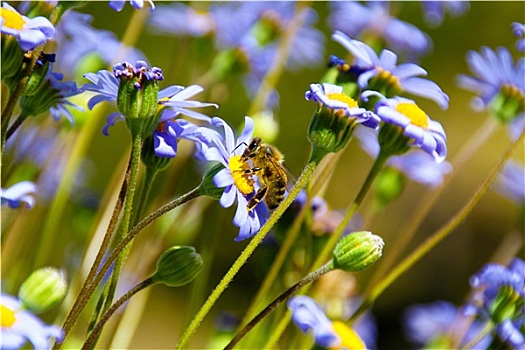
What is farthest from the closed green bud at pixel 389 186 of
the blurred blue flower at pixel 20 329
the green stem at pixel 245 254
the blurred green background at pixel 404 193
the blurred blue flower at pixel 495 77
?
the blurred green background at pixel 404 193

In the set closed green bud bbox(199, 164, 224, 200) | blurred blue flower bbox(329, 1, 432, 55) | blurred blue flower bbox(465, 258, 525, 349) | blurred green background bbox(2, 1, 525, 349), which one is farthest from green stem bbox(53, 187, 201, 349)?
blurred green background bbox(2, 1, 525, 349)

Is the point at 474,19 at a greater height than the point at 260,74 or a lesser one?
lesser

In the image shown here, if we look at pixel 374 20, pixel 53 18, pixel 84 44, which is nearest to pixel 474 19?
pixel 374 20

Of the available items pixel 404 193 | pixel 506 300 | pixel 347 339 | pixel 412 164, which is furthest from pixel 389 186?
pixel 404 193

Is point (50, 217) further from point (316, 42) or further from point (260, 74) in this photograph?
point (316, 42)

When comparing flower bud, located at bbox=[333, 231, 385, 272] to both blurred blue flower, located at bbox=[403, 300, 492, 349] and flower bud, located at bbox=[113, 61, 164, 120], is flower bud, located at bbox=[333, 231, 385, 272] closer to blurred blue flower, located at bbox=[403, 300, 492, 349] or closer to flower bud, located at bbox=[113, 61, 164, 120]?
flower bud, located at bbox=[113, 61, 164, 120]

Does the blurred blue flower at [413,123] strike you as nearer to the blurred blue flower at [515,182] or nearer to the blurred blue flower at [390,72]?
the blurred blue flower at [390,72]
